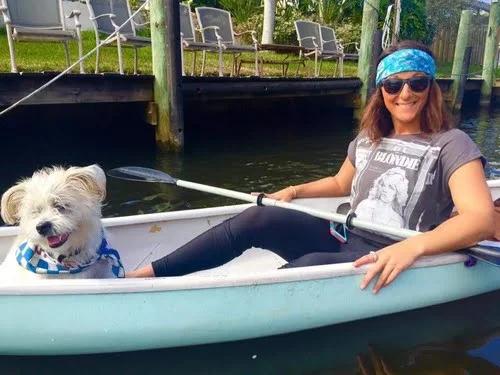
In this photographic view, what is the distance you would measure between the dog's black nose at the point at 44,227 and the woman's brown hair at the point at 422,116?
1749mm

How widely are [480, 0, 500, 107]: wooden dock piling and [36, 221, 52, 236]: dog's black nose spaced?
45.2 ft

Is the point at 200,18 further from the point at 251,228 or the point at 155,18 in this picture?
the point at 251,228

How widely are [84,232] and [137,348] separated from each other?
2.27 ft

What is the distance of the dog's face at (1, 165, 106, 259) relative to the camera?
95.1 inches

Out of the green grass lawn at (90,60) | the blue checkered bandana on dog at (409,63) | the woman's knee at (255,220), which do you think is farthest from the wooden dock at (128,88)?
the blue checkered bandana on dog at (409,63)

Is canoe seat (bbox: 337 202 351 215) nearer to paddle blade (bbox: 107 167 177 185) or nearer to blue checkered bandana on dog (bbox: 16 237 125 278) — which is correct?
paddle blade (bbox: 107 167 177 185)

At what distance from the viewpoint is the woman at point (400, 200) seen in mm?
2695

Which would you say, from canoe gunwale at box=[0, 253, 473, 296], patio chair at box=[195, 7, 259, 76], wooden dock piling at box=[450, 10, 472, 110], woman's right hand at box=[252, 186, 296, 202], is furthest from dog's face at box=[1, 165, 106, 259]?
wooden dock piling at box=[450, 10, 472, 110]

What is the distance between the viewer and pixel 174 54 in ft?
21.8

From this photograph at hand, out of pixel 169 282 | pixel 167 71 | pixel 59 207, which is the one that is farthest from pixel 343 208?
pixel 167 71

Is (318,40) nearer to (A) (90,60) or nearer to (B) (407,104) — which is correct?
(A) (90,60)

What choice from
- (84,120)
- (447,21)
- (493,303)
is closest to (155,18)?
(84,120)

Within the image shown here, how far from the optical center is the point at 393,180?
2.93 m

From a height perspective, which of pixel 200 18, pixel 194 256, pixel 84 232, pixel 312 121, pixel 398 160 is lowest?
pixel 312 121
